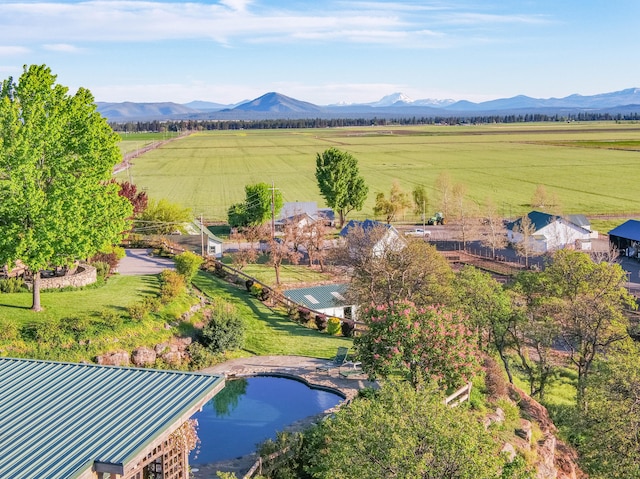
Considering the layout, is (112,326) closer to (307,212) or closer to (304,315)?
(304,315)

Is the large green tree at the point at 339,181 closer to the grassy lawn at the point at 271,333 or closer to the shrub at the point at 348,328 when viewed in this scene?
the grassy lawn at the point at 271,333

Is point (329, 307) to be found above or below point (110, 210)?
below

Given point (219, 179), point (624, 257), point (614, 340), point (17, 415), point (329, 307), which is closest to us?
point (17, 415)

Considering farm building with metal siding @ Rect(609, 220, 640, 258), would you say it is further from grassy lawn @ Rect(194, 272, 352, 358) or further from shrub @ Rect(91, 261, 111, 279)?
shrub @ Rect(91, 261, 111, 279)

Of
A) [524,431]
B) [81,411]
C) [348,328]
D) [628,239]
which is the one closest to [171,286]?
[348,328]

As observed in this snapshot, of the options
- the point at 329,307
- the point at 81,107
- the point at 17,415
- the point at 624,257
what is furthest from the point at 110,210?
the point at 624,257

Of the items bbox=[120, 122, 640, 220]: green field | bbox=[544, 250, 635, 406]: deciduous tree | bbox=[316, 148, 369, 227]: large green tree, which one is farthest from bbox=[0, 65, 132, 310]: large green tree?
bbox=[120, 122, 640, 220]: green field

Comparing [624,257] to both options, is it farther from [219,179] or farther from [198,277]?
[219,179]
